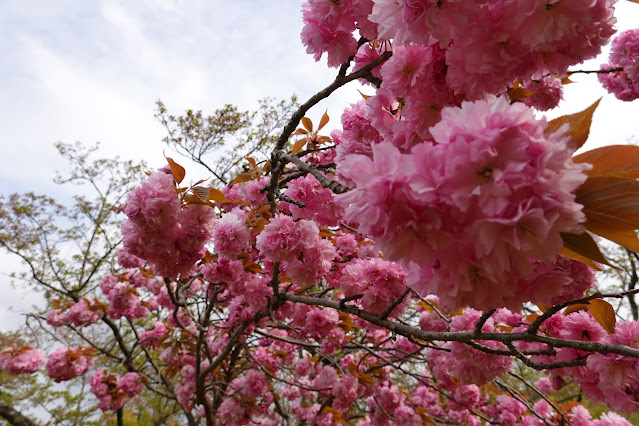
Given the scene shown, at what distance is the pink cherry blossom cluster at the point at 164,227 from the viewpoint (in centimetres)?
142

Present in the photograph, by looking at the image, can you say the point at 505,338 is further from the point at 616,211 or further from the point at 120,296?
the point at 120,296

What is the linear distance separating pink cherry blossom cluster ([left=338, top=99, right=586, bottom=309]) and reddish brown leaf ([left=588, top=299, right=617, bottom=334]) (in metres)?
0.76

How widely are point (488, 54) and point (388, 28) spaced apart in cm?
24

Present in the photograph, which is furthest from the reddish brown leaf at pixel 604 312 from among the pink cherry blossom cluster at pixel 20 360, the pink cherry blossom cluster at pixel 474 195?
the pink cherry blossom cluster at pixel 20 360

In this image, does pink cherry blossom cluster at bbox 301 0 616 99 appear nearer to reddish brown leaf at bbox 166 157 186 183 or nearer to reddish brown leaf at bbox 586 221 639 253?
reddish brown leaf at bbox 586 221 639 253

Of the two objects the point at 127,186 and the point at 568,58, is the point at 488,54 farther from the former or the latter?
the point at 127,186

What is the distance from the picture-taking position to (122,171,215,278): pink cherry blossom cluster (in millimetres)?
1420

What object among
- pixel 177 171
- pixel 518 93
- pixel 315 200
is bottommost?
pixel 518 93

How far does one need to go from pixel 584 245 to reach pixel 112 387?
5611mm

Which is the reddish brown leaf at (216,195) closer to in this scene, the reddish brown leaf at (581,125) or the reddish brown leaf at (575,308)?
the reddish brown leaf at (581,125)

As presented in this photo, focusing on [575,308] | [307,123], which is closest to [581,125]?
[575,308]

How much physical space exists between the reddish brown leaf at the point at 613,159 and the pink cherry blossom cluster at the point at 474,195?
0.62 ft

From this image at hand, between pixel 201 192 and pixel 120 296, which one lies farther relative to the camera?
pixel 120 296

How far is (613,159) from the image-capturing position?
62 cm
